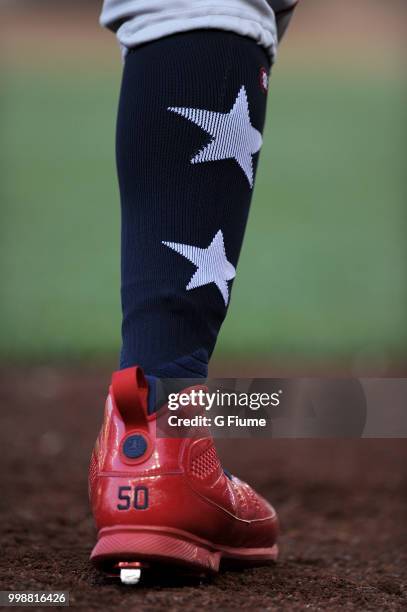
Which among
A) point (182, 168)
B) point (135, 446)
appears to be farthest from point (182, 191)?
point (135, 446)

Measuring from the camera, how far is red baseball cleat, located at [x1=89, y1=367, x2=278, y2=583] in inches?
33.5

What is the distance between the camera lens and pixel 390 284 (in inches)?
214

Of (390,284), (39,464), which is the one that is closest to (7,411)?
(39,464)

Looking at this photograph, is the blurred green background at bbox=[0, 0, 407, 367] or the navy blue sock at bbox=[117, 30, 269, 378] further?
the blurred green background at bbox=[0, 0, 407, 367]

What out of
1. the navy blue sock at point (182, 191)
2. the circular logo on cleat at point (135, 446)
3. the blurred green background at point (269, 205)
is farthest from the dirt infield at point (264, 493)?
the blurred green background at point (269, 205)

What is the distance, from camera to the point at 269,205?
8578mm

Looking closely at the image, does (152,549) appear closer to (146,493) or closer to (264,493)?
(146,493)

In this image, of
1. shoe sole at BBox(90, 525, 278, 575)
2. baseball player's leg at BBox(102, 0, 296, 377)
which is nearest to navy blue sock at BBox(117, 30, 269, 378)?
baseball player's leg at BBox(102, 0, 296, 377)

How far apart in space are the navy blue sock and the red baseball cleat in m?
0.06

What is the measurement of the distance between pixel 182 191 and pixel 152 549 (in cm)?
37

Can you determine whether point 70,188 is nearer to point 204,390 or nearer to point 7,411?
point 7,411

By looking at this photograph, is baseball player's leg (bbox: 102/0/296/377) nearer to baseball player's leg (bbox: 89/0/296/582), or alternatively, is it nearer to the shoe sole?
baseball player's leg (bbox: 89/0/296/582)

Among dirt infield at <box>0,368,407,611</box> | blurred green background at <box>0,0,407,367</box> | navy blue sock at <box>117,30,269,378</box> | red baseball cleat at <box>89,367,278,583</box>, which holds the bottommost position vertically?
dirt infield at <box>0,368,407,611</box>

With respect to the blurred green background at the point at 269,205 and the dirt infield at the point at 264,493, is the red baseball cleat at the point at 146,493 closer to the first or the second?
the dirt infield at the point at 264,493
